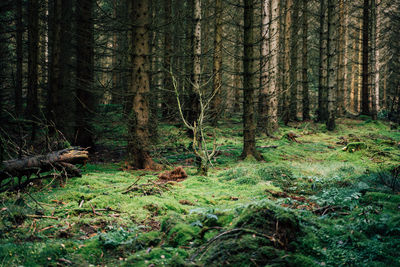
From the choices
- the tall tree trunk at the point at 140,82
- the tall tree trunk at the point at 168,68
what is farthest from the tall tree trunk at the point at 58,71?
the tall tree trunk at the point at 140,82

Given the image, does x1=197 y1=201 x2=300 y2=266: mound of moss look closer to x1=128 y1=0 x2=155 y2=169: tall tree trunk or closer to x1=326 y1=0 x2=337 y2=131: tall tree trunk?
x1=128 y1=0 x2=155 y2=169: tall tree trunk

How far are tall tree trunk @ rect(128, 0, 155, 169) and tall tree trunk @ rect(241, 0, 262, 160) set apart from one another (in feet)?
9.86

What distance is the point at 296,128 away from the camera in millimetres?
18266

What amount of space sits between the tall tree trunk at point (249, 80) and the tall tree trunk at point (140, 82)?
3004 mm

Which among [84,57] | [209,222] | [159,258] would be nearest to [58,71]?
[84,57]

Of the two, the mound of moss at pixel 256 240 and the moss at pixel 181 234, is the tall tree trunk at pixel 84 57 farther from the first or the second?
the mound of moss at pixel 256 240

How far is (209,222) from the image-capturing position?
156 inches

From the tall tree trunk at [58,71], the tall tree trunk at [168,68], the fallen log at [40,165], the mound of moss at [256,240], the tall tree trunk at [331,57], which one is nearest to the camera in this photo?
the mound of moss at [256,240]

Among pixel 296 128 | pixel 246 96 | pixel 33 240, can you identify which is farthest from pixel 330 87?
pixel 33 240

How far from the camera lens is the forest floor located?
10.1ft

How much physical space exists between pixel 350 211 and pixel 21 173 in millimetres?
5466

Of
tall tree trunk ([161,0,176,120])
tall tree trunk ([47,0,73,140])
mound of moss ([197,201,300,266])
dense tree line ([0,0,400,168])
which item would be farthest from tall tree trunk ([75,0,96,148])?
mound of moss ([197,201,300,266])

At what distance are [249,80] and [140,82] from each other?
334cm

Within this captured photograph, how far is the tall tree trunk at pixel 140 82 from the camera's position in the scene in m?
8.62
